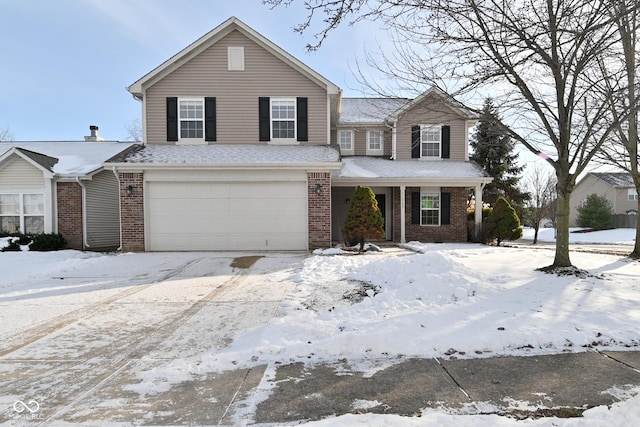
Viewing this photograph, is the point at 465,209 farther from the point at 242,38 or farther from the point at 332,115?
the point at 242,38

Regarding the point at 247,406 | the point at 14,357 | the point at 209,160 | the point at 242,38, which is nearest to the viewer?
the point at 247,406

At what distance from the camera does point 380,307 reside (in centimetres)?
523

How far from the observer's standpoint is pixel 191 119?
13164 mm

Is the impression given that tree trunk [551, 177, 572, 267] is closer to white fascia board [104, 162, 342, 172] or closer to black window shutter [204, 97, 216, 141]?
white fascia board [104, 162, 342, 172]

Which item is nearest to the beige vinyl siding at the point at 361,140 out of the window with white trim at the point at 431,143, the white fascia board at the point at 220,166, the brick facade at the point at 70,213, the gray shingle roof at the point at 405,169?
the gray shingle roof at the point at 405,169

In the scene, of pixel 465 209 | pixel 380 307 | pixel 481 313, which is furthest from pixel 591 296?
pixel 465 209

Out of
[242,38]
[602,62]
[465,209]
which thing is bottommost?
[465,209]

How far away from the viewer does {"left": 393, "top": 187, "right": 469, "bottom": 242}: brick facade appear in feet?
50.6

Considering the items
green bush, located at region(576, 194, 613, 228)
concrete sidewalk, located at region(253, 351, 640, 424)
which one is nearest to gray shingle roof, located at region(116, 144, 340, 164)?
concrete sidewalk, located at region(253, 351, 640, 424)

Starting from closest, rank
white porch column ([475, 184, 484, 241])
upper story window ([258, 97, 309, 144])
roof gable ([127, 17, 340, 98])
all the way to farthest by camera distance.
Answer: roof gable ([127, 17, 340, 98]), upper story window ([258, 97, 309, 144]), white porch column ([475, 184, 484, 241])

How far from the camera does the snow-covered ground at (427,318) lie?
3596mm

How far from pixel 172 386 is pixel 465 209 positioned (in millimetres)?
14691

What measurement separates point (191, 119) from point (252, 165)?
3.47 metres

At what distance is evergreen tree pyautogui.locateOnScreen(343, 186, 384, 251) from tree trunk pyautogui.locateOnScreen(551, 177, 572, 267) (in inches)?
208
